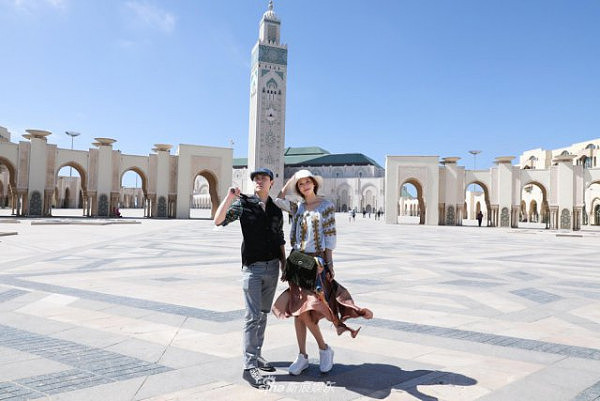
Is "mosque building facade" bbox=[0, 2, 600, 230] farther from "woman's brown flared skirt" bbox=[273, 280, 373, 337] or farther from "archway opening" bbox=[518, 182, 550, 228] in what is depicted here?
"woman's brown flared skirt" bbox=[273, 280, 373, 337]

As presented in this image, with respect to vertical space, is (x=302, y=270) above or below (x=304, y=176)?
below

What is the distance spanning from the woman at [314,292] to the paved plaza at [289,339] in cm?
23

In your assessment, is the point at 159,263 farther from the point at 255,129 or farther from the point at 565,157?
the point at 255,129

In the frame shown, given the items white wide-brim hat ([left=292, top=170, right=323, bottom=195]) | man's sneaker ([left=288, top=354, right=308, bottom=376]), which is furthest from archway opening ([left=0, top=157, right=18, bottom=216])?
man's sneaker ([left=288, top=354, right=308, bottom=376])

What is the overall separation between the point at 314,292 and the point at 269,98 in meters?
58.9

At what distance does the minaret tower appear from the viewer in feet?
195

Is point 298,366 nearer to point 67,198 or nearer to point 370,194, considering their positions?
point 67,198

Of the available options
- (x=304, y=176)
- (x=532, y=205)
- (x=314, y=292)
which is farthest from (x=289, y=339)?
(x=532, y=205)

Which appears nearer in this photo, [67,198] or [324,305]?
[324,305]

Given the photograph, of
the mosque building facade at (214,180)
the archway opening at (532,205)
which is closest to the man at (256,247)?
the mosque building facade at (214,180)

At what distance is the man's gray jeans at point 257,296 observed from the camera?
3047 millimetres

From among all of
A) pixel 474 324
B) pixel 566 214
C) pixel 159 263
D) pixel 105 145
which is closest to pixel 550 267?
pixel 474 324

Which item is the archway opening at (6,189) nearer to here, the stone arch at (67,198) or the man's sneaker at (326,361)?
the stone arch at (67,198)

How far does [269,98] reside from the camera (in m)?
60.1
